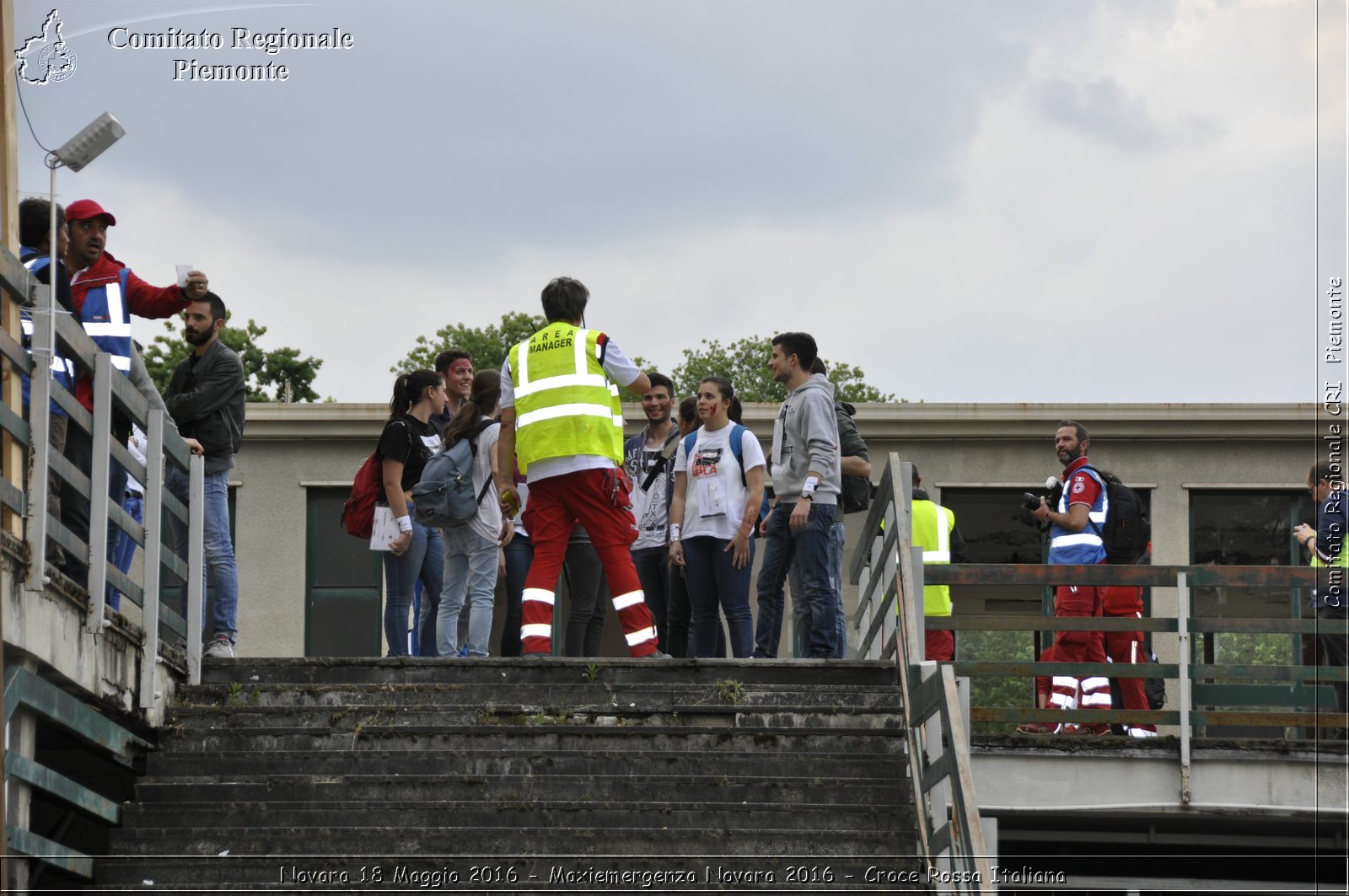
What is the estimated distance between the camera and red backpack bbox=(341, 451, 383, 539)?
35.9ft

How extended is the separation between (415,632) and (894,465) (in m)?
3.47

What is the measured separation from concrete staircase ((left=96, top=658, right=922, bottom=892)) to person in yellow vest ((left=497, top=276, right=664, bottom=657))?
594 mm

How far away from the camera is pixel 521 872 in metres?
7.42

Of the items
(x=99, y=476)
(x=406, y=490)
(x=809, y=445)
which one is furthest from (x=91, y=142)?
(x=809, y=445)

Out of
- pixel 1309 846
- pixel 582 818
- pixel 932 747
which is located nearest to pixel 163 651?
pixel 582 818

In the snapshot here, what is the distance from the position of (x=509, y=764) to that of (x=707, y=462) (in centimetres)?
317

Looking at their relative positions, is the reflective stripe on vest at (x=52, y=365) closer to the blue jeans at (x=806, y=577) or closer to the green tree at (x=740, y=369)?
the blue jeans at (x=806, y=577)

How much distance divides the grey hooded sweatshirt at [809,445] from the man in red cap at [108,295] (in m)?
3.55

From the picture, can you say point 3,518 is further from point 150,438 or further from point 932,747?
point 932,747

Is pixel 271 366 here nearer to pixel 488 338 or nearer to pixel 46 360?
pixel 488 338

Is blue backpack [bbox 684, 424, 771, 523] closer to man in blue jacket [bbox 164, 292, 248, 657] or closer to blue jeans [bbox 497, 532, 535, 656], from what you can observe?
blue jeans [bbox 497, 532, 535, 656]

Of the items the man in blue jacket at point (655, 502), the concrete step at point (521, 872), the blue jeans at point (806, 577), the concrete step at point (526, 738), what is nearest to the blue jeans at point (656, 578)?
the man in blue jacket at point (655, 502)

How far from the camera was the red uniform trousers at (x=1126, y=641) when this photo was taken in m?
11.6

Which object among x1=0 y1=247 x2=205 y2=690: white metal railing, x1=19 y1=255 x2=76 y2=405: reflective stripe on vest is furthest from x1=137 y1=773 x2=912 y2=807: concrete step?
x1=19 y1=255 x2=76 y2=405: reflective stripe on vest
